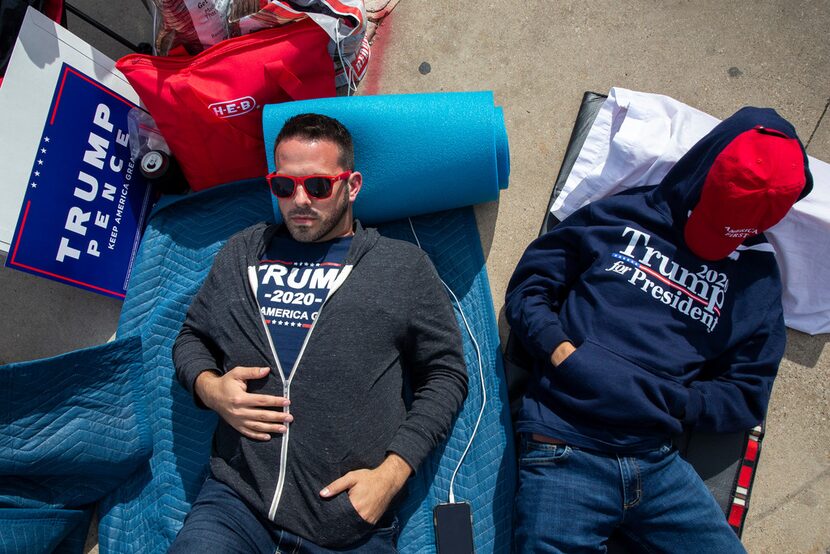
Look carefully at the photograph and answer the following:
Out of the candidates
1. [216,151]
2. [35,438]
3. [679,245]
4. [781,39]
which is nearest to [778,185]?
[679,245]

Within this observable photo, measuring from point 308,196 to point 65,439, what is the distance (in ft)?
4.54

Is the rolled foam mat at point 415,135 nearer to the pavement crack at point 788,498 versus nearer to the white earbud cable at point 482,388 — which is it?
the white earbud cable at point 482,388

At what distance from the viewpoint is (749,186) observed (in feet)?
6.09

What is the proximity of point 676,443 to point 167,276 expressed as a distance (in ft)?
7.65

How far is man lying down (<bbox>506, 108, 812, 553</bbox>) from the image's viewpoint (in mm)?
1985

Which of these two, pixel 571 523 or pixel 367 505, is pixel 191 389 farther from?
pixel 571 523

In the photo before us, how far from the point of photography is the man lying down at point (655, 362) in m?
1.99

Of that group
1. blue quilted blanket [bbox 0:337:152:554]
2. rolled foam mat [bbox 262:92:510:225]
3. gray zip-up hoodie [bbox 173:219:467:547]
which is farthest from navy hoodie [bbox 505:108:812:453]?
blue quilted blanket [bbox 0:337:152:554]

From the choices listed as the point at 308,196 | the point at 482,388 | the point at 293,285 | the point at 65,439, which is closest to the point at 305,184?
the point at 308,196

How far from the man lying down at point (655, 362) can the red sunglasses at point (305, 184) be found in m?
0.88

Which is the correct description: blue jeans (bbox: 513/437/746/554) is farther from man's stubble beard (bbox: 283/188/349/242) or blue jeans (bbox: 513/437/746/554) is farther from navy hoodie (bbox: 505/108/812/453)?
man's stubble beard (bbox: 283/188/349/242)

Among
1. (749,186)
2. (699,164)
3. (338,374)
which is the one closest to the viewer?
(749,186)

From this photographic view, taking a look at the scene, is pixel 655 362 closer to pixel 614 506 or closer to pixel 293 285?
pixel 614 506

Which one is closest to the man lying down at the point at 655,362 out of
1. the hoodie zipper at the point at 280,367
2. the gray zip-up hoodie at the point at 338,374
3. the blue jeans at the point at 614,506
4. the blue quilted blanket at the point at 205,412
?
the blue jeans at the point at 614,506
